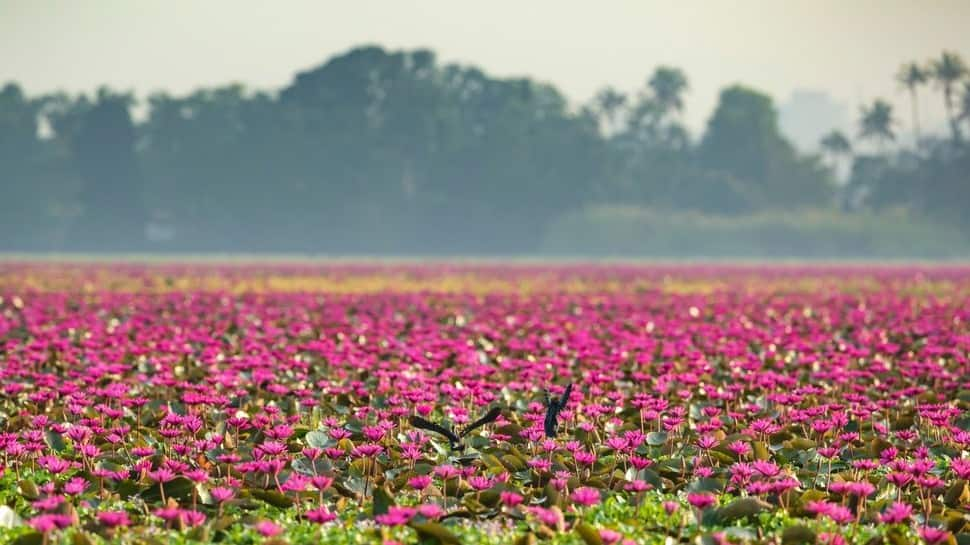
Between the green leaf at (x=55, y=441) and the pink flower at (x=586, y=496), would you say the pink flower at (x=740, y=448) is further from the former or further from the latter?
the green leaf at (x=55, y=441)

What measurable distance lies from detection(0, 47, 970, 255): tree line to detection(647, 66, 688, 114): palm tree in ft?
6.93

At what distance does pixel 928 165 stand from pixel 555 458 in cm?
8815

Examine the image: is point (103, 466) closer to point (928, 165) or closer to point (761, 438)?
point (761, 438)

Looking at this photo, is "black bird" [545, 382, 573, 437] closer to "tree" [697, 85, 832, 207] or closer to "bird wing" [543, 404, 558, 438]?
"bird wing" [543, 404, 558, 438]

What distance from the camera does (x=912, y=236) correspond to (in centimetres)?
8100

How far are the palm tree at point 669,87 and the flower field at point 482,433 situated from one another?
82.2 metres

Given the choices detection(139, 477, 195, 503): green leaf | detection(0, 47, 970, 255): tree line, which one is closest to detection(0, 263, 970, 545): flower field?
detection(139, 477, 195, 503): green leaf

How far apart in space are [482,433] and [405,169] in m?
83.0

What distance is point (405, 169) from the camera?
300 ft

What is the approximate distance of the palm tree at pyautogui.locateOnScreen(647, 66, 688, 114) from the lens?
3907 inches

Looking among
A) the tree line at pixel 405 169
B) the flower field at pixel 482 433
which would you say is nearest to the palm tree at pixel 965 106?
the tree line at pixel 405 169

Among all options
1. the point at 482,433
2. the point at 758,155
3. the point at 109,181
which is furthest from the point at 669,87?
the point at 482,433

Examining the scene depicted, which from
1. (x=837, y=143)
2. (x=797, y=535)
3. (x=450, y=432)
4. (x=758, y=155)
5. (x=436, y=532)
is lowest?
(x=797, y=535)

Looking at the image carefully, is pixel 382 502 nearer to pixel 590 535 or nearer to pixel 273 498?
pixel 273 498
